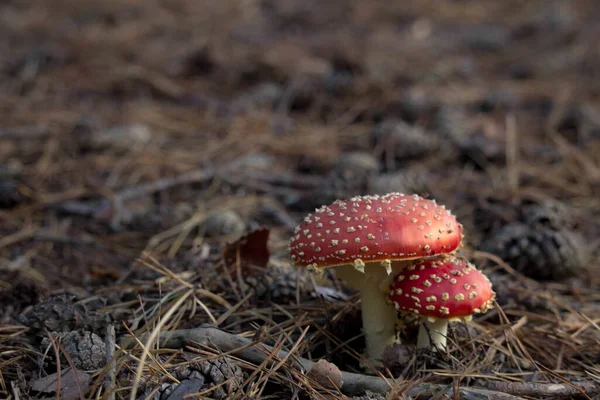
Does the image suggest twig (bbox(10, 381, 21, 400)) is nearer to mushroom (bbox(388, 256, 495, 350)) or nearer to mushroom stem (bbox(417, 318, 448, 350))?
mushroom (bbox(388, 256, 495, 350))

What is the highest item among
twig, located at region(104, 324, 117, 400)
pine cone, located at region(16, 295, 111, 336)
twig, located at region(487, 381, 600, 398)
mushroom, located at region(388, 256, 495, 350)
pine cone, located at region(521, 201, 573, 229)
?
mushroom, located at region(388, 256, 495, 350)

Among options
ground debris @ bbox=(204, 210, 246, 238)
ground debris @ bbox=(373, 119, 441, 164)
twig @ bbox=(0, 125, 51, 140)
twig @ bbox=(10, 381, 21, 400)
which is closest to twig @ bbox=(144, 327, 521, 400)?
twig @ bbox=(10, 381, 21, 400)

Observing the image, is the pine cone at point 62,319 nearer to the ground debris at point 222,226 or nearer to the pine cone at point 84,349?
the pine cone at point 84,349

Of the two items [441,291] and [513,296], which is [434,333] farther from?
[513,296]

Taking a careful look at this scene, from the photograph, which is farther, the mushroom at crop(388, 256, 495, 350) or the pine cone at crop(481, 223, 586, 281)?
the pine cone at crop(481, 223, 586, 281)

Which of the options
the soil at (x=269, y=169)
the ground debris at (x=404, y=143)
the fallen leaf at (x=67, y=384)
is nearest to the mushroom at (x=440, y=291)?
the soil at (x=269, y=169)

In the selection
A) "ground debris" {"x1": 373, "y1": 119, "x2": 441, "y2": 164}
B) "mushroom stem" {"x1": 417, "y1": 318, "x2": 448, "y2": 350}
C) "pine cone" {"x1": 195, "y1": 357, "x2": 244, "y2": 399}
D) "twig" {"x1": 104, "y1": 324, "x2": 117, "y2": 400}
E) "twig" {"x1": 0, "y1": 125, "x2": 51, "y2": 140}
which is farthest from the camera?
"ground debris" {"x1": 373, "y1": 119, "x2": 441, "y2": 164}

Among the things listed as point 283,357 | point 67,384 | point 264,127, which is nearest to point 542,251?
point 283,357
